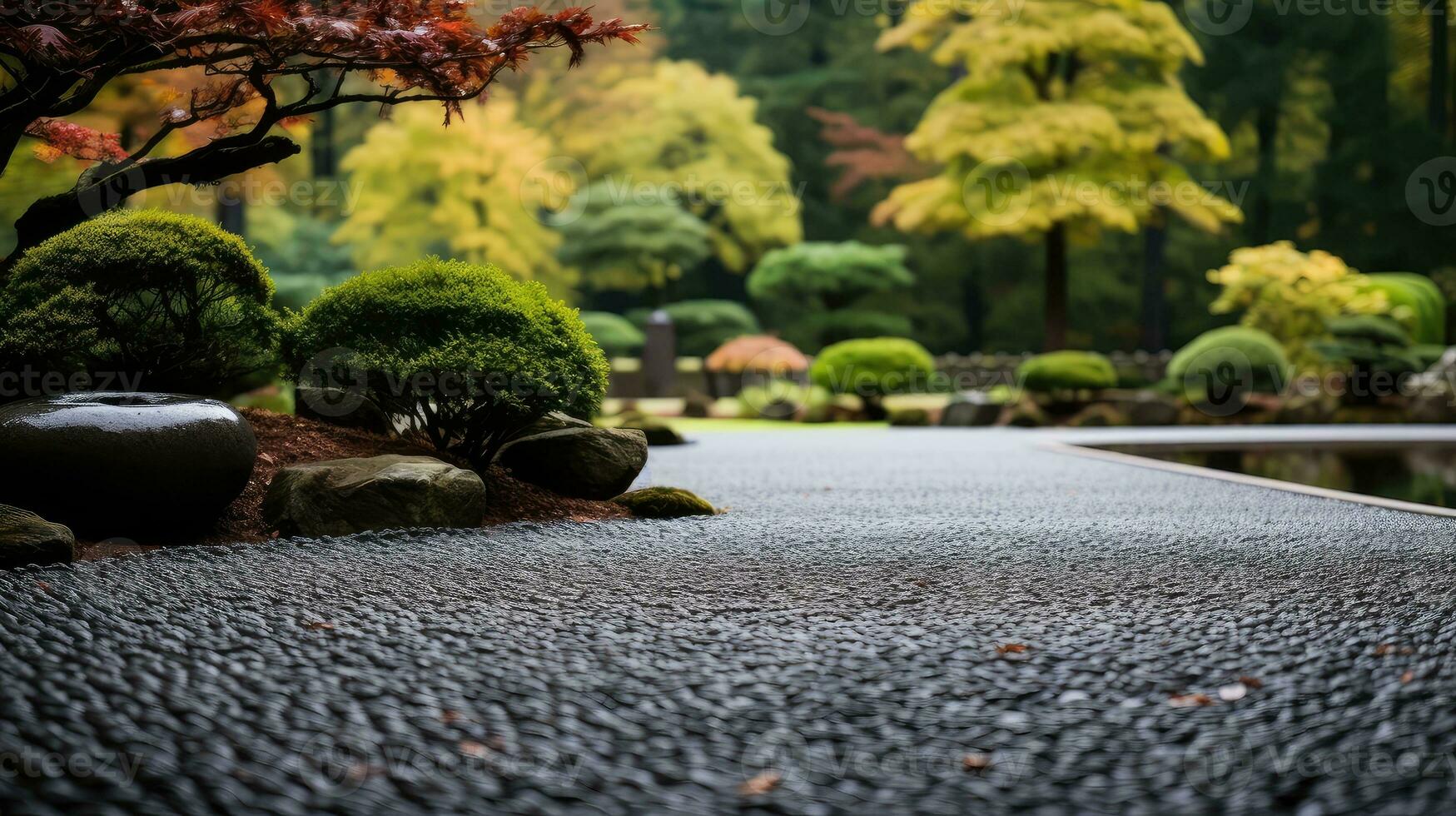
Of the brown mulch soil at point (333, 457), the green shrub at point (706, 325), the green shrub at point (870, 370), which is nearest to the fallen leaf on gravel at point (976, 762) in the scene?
the brown mulch soil at point (333, 457)

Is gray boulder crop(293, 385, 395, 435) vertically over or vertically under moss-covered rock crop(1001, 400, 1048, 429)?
→ over

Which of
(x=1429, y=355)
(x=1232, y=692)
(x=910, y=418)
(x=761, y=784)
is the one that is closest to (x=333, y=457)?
(x=761, y=784)

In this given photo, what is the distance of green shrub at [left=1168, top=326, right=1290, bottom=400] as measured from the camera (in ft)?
57.0

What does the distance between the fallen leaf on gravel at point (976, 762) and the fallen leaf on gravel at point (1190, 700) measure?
0.61 meters

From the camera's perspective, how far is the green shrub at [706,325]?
2380cm

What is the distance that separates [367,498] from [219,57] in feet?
7.46

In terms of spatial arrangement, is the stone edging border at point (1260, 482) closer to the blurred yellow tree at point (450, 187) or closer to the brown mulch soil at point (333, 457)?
the brown mulch soil at point (333, 457)

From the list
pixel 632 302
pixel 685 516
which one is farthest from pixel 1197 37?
pixel 685 516

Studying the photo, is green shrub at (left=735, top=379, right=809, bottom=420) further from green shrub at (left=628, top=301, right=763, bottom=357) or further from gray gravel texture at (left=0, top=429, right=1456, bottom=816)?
gray gravel texture at (left=0, top=429, right=1456, bottom=816)

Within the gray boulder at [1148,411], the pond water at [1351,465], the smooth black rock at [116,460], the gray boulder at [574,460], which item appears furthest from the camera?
the gray boulder at [1148,411]

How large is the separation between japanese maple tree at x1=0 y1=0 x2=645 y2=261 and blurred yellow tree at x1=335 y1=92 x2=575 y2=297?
16.0 m

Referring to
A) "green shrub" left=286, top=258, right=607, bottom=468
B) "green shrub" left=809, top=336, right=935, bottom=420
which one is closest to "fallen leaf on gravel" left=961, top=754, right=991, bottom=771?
"green shrub" left=286, top=258, right=607, bottom=468

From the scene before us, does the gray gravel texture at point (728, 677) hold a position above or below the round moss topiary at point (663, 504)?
below

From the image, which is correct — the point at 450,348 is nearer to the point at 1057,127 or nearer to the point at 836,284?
the point at 1057,127
